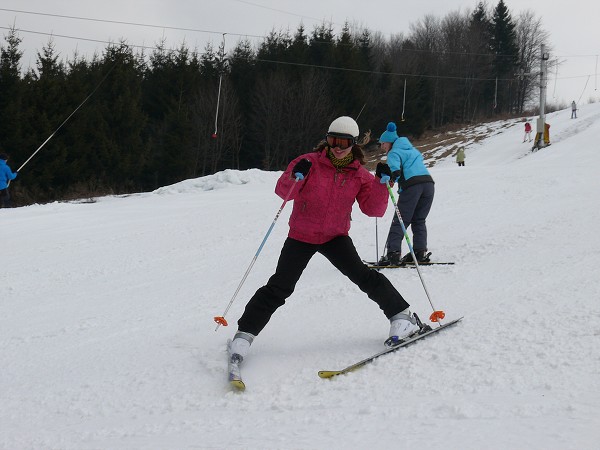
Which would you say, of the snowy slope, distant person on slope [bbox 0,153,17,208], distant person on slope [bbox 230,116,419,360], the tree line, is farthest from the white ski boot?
the tree line

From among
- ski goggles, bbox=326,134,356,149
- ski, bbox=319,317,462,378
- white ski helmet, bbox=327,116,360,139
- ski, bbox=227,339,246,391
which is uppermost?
white ski helmet, bbox=327,116,360,139

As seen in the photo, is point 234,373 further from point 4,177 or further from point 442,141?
point 442,141

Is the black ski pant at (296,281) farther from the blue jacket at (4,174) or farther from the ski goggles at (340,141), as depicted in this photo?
the blue jacket at (4,174)

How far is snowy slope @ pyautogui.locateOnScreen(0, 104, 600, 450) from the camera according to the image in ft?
8.98

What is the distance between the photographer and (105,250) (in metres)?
8.16

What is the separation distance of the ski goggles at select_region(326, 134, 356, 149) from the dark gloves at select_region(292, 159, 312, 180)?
202 mm

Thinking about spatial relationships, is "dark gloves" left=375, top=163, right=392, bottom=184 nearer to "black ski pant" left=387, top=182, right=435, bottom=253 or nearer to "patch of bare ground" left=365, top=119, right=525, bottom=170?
"black ski pant" left=387, top=182, right=435, bottom=253

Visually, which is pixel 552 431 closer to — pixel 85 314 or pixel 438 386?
pixel 438 386

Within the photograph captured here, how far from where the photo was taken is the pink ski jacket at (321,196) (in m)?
3.73

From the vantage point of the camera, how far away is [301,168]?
3646mm

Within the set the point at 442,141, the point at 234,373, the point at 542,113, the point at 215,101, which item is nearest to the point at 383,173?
the point at 234,373

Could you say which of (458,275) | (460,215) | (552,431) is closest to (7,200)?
(460,215)

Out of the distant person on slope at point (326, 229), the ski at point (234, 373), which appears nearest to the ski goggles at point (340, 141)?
Result: the distant person on slope at point (326, 229)

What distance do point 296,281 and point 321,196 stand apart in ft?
1.94
